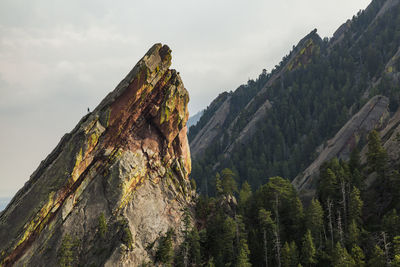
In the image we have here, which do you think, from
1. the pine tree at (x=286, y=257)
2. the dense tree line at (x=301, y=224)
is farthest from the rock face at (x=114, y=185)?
the pine tree at (x=286, y=257)

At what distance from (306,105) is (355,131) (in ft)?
175

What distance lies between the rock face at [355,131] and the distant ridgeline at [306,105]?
5360 millimetres

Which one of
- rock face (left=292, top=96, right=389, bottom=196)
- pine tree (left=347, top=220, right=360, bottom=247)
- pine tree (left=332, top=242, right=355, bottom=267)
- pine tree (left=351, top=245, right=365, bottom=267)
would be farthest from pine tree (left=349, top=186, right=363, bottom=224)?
→ rock face (left=292, top=96, right=389, bottom=196)

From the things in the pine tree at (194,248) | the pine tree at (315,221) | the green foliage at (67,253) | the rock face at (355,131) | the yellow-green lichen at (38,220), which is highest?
the rock face at (355,131)

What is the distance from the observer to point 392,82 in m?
123

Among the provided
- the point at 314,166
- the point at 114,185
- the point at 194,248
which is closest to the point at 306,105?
the point at 314,166

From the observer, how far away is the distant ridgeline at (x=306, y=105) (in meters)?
128

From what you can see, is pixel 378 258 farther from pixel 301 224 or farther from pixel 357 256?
pixel 301 224

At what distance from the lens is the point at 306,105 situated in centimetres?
15512

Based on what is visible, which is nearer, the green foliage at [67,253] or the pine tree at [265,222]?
the green foliage at [67,253]

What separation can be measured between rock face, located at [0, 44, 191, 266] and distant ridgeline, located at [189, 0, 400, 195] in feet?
220

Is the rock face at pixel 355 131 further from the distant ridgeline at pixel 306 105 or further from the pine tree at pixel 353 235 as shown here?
the pine tree at pixel 353 235

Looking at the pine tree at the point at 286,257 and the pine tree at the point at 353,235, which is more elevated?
the pine tree at the point at 353,235

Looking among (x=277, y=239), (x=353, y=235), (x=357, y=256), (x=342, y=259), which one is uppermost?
(x=353, y=235)
